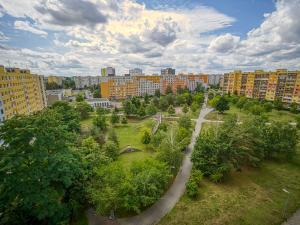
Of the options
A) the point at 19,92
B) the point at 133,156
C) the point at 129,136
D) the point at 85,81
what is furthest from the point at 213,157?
the point at 85,81

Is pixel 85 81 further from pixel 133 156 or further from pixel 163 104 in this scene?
pixel 133 156

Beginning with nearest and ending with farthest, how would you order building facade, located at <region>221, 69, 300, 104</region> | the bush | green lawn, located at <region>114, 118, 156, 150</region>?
1. the bush
2. green lawn, located at <region>114, 118, 156, 150</region>
3. building facade, located at <region>221, 69, 300, 104</region>

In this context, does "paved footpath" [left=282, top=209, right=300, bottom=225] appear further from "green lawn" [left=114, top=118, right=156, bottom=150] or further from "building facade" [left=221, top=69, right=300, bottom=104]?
"building facade" [left=221, top=69, right=300, bottom=104]

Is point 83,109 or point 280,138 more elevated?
point 280,138

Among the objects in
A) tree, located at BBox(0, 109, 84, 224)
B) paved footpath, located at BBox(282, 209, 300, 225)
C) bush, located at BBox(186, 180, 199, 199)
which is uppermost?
tree, located at BBox(0, 109, 84, 224)

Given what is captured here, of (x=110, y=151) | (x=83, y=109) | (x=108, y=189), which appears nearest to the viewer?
(x=108, y=189)

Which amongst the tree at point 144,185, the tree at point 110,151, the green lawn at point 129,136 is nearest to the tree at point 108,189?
the tree at point 144,185

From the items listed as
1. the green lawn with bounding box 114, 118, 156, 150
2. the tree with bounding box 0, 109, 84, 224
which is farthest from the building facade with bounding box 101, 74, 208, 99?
the tree with bounding box 0, 109, 84, 224
